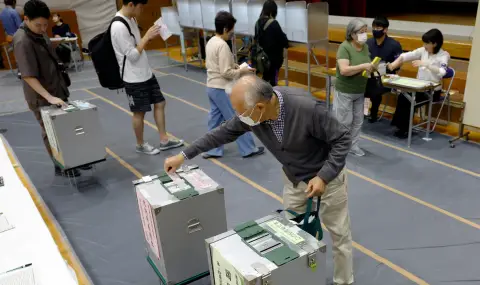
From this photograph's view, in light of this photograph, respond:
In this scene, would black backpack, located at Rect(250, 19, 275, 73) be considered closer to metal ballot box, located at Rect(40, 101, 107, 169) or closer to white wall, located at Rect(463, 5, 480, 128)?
white wall, located at Rect(463, 5, 480, 128)

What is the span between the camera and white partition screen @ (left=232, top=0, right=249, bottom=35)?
27.0 ft

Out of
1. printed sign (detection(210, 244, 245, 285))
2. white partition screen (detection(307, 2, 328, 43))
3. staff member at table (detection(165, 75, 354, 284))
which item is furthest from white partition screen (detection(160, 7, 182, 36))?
printed sign (detection(210, 244, 245, 285))

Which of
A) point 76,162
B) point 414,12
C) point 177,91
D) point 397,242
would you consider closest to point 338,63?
point 397,242

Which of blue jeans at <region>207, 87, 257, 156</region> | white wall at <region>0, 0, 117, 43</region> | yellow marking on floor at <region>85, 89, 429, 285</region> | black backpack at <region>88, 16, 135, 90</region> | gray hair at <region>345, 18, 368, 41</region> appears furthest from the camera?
white wall at <region>0, 0, 117, 43</region>

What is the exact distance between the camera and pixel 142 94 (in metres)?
4.76

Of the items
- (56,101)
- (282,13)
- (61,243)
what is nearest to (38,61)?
(56,101)

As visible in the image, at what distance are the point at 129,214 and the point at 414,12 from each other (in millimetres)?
13437

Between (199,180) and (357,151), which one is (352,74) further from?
(199,180)

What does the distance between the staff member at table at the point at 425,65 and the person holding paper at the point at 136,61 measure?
120 inches

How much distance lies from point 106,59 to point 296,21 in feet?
12.4

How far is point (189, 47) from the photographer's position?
495 inches

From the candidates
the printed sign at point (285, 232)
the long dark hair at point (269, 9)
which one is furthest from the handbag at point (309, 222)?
the long dark hair at point (269, 9)

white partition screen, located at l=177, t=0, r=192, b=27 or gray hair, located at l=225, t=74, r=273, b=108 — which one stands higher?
white partition screen, located at l=177, t=0, r=192, b=27

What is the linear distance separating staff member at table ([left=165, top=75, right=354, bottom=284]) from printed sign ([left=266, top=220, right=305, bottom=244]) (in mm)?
271
